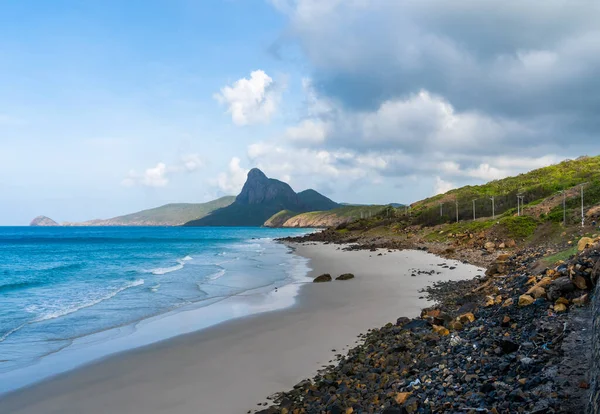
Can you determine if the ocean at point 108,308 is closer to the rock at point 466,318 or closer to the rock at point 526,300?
the rock at point 466,318

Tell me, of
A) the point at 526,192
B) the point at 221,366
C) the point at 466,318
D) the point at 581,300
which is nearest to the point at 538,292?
the point at 581,300

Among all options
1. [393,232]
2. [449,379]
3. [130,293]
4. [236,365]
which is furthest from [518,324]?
[393,232]

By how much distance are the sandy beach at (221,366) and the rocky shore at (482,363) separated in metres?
1.28

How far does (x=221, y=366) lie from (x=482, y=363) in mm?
7822

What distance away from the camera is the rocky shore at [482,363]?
21.6 ft

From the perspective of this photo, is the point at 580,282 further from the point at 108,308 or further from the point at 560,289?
the point at 108,308

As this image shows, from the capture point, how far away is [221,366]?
12.5 m

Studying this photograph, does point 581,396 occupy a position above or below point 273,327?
above

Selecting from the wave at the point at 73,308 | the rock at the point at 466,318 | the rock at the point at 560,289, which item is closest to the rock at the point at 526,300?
the rock at the point at 560,289

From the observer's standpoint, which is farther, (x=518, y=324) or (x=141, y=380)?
(x=141, y=380)

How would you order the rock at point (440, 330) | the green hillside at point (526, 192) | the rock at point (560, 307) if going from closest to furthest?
the rock at point (560, 307), the rock at point (440, 330), the green hillside at point (526, 192)

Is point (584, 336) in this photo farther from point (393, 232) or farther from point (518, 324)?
point (393, 232)

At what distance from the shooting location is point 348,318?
17.1 metres

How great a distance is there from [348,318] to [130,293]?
17.6 meters
